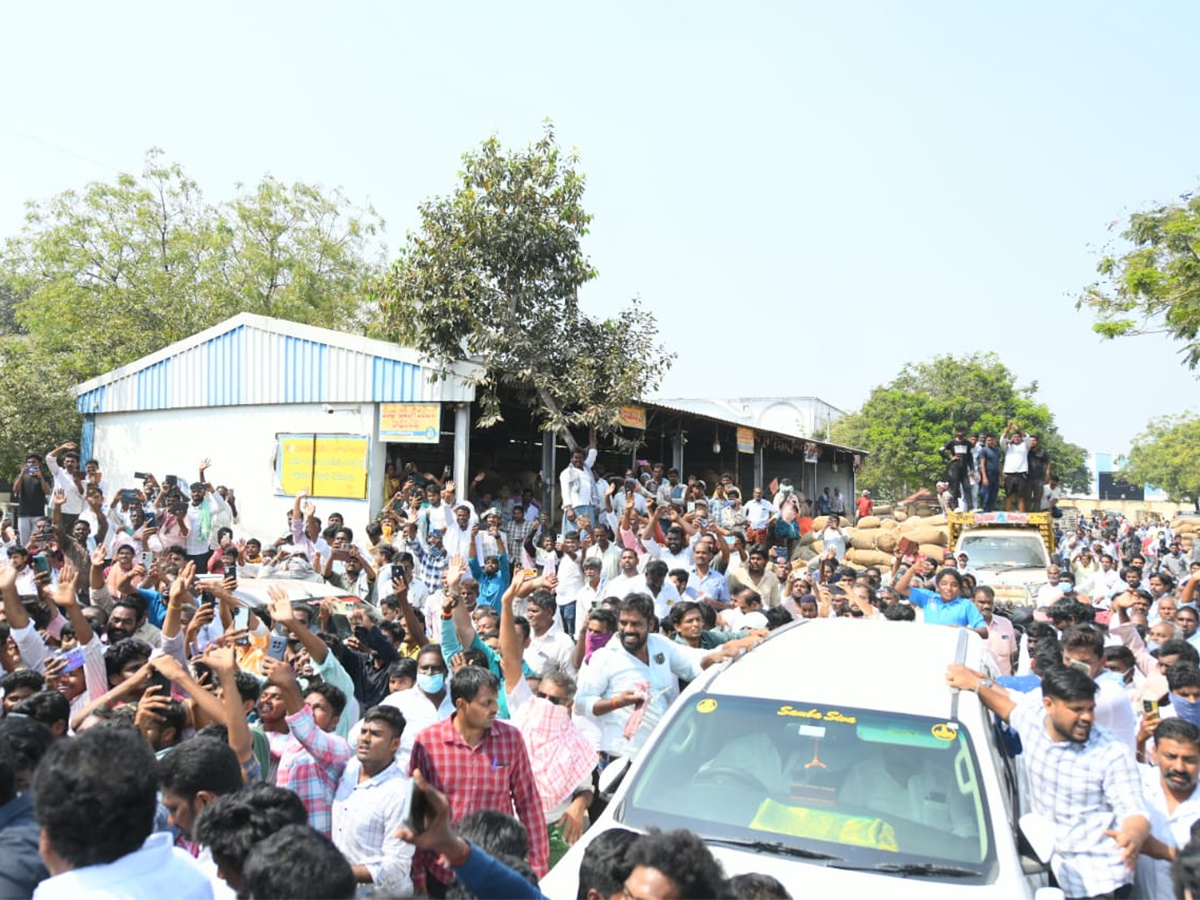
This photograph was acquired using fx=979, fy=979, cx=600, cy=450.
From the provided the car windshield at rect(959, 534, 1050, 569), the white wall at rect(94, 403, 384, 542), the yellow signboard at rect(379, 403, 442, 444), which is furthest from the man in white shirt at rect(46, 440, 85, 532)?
the car windshield at rect(959, 534, 1050, 569)

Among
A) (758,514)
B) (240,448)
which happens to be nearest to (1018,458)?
(758,514)

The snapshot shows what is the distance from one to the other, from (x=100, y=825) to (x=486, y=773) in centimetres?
186

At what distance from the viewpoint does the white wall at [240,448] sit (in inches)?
690

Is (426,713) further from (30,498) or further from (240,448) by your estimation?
(240,448)

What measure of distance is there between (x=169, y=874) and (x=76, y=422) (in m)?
25.7

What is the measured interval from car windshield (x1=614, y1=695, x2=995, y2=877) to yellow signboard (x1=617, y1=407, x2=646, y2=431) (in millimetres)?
11860

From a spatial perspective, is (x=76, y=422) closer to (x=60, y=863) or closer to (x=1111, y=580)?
(x=1111, y=580)

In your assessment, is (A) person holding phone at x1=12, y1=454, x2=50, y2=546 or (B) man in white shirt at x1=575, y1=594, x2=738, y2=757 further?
(A) person holding phone at x1=12, y1=454, x2=50, y2=546

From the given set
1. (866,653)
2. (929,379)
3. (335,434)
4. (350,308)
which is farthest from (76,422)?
(929,379)

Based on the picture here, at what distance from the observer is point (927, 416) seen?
47.8m

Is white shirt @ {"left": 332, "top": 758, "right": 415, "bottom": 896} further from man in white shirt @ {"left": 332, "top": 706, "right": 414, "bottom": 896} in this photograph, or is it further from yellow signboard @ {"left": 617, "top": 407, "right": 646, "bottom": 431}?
yellow signboard @ {"left": 617, "top": 407, "right": 646, "bottom": 431}

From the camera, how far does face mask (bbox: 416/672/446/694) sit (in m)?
5.25

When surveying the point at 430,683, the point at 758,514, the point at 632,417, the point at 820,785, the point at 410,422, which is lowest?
the point at 820,785

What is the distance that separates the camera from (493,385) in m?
16.4
